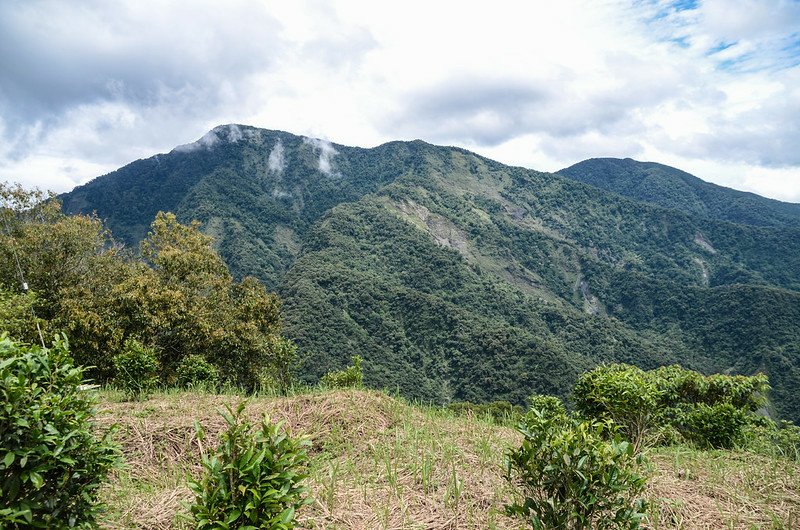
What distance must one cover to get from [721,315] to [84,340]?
15997 cm

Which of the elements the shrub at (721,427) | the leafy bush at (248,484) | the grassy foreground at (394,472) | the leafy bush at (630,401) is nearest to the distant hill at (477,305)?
the shrub at (721,427)

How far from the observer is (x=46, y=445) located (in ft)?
10.2

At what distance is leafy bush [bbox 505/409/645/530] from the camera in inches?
139

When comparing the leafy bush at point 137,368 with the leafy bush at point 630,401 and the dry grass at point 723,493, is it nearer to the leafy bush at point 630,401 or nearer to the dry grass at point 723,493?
the leafy bush at point 630,401

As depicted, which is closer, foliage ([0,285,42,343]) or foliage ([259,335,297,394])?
foliage ([0,285,42,343])

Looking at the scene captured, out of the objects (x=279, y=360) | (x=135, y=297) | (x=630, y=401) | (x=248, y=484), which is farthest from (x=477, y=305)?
(x=248, y=484)

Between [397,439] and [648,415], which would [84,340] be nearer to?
[397,439]

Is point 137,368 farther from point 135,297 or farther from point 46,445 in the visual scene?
point 135,297

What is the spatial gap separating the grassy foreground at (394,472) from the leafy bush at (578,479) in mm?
822

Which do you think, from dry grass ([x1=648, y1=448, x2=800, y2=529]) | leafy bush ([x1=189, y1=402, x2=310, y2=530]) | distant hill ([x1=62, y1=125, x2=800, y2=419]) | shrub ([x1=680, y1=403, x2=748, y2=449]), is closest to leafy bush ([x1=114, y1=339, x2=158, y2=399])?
leafy bush ([x1=189, y1=402, x2=310, y2=530])

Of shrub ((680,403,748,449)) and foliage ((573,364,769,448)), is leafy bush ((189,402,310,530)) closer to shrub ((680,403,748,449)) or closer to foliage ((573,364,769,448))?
foliage ((573,364,769,448))

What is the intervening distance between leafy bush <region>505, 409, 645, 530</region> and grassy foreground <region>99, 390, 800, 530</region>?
32.4 inches

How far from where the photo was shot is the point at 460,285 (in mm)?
144000

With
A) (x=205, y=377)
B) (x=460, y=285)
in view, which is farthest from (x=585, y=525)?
(x=460, y=285)
